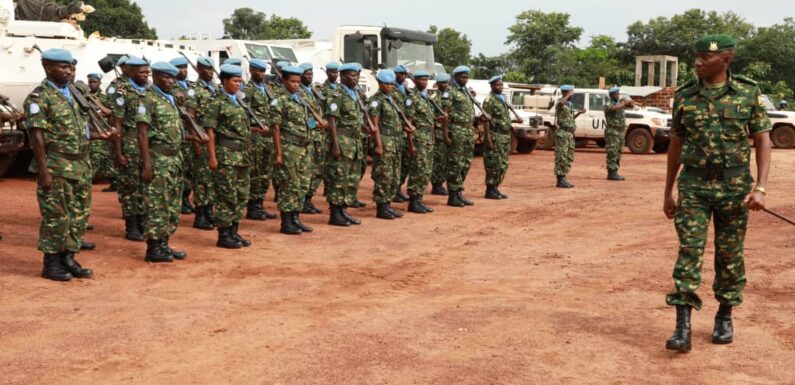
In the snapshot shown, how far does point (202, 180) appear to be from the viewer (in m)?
9.28

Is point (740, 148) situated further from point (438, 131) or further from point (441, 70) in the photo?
point (441, 70)

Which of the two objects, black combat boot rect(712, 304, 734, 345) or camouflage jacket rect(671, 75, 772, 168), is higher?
camouflage jacket rect(671, 75, 772, 168)

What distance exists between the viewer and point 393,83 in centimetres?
1059

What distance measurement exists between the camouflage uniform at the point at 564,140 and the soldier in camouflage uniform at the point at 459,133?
2753 mm

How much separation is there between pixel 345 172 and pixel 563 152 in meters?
5.13

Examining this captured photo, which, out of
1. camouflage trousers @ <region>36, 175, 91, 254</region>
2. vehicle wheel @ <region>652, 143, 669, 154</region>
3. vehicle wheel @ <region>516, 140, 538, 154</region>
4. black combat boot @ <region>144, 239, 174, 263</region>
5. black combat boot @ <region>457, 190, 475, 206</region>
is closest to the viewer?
camouflage trousers @ <region>36, 175, 91, 254</region>

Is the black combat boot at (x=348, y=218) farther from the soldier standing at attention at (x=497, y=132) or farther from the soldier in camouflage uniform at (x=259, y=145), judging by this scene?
the soldier standing at attention at (x=497, y=132)

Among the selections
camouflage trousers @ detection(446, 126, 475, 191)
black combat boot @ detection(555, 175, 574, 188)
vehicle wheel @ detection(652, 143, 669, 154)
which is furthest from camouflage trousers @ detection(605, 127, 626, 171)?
vehicle wheel @ detection(652, 143, 669, 154)

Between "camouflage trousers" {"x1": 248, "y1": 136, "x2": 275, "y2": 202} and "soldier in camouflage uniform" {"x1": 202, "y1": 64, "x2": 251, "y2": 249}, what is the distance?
1690mm

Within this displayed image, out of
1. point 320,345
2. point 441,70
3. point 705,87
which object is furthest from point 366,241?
point 441,70

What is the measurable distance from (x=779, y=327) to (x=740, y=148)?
1297 millimetres

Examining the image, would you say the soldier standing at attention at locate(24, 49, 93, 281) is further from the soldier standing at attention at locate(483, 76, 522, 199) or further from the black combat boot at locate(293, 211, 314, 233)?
the soldier standing at attention at locate(483, 76, 522, 199)

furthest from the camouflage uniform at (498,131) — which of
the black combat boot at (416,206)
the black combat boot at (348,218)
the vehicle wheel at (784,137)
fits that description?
the vehicle wheel at (784,137)

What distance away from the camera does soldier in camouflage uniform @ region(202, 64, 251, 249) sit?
8.23m
